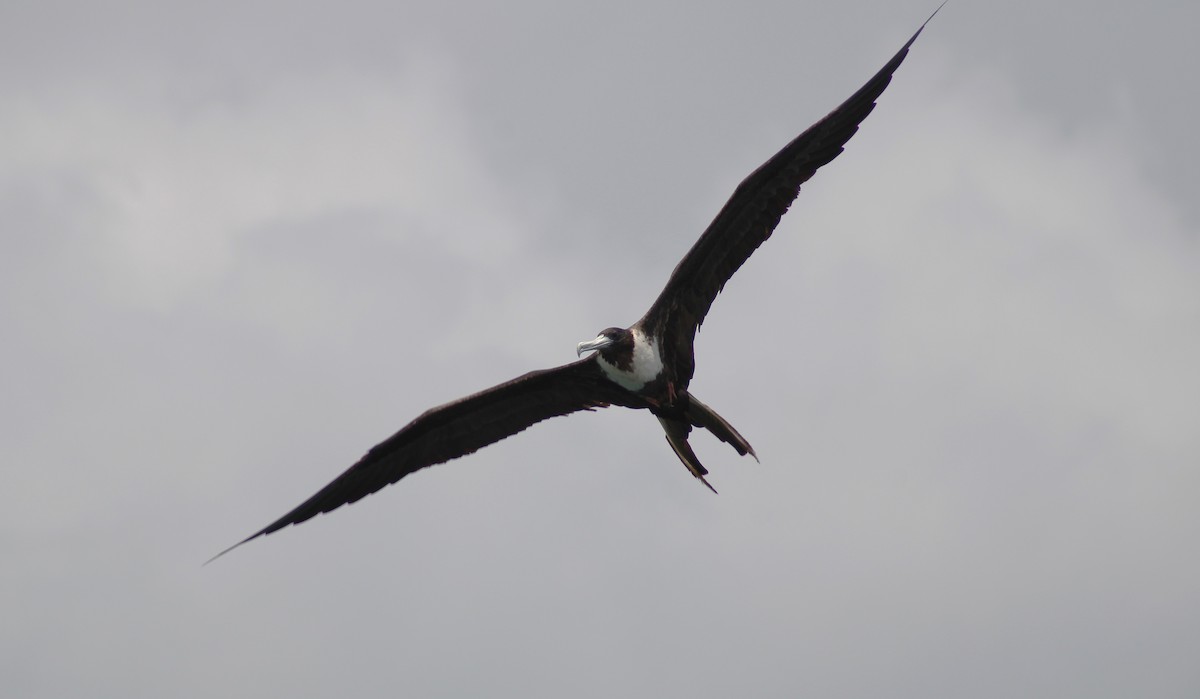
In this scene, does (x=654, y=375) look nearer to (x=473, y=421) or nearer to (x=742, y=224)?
(x=742, y=224)

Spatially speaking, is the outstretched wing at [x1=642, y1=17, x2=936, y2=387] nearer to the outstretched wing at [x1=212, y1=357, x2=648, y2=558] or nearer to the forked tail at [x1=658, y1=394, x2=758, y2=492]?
the forked tail at [x1=658, y1=394, x2=758, y2=492]

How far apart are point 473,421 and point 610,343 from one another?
5.17 feet

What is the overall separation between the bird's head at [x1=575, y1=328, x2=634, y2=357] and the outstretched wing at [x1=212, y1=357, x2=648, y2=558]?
1.12ft

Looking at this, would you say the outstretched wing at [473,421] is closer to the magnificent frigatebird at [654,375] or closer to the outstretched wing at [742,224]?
the magnificent frigatebird at [654,375]

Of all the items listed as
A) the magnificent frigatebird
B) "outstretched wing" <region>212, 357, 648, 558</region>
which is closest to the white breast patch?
the magnificent frigatebird

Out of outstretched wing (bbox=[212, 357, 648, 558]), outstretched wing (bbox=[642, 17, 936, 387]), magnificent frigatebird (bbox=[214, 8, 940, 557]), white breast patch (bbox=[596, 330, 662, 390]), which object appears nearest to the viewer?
outstretched wing (bbox=[642, 17, 936, 387])

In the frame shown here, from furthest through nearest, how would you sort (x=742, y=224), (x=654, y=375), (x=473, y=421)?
(x=473, y=421), (x=654, y=375), (x=742, y=224)

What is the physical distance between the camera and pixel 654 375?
43.7 ft

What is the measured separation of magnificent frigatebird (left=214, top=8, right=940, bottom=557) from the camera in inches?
495

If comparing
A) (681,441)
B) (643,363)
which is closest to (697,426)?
(681,441)

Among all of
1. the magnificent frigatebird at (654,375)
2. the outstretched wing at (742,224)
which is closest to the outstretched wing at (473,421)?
the magnificent frigatebird at (654,375)

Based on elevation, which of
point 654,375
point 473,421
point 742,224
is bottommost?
point 654,375

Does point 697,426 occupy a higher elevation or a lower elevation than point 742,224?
lower

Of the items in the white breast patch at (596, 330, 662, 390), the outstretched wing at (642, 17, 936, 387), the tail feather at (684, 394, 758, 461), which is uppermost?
the outstretched wing at (642, 17, 936, 387)
